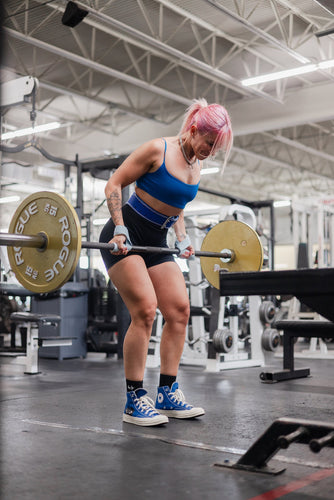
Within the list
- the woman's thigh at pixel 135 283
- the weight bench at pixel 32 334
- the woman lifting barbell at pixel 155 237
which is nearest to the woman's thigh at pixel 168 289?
the woman lifting barbell at pixel 155 237

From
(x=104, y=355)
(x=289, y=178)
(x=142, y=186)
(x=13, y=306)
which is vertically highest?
(x=289, y=178)

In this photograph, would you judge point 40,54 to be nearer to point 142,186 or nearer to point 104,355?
A: point 104,355

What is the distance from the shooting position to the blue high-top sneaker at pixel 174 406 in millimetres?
2379

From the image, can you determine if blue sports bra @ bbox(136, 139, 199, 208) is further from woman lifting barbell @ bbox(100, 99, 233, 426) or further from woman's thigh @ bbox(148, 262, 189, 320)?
woman's thigh @ bbox(148, 262, 189, 320)

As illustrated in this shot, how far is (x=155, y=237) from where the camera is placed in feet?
7.75

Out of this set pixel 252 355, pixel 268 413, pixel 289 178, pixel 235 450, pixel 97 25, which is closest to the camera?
pixel 235 450

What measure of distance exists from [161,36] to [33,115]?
8.98 feet

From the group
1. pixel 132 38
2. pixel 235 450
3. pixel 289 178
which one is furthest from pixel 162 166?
pixel 289 178

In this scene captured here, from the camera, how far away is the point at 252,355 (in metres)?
5.06

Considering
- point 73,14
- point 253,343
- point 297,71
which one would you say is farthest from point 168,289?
point 297,71

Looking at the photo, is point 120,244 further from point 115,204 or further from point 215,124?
point 215,124

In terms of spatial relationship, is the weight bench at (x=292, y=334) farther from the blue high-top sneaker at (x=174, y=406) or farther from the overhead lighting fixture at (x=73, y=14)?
the overhead lighting fixture at (x=73, y=14)

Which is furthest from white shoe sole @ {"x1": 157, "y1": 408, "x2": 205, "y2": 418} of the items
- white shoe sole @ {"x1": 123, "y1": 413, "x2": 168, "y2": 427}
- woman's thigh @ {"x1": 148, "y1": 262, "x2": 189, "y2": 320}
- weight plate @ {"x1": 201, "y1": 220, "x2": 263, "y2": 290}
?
weight plate @ {"x1": 201, "y1": 220, "x2": 263, "y2": 290}

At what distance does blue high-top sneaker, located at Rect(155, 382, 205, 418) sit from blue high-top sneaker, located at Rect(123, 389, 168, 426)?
0.15 meters
